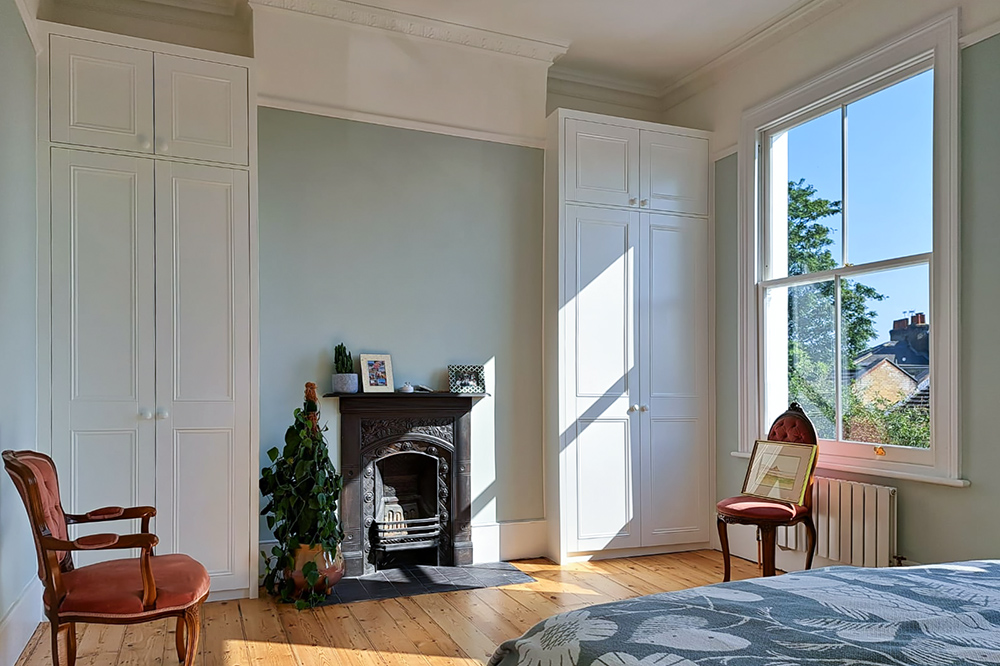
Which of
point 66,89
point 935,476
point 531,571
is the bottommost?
point 531,571

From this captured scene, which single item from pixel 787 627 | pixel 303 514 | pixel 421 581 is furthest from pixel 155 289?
pixel 787 627

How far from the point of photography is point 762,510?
3.74 m

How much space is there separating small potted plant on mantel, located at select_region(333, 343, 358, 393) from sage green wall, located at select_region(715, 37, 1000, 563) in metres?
2.96

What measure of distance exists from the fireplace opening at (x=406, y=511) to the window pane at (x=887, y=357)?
2422mm

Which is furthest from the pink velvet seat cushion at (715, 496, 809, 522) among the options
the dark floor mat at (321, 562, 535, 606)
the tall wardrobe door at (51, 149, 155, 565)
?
the tall wardrobe door at (51, 149, 155, 565)

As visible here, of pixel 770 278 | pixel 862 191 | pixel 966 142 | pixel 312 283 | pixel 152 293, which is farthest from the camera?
pixel 770 278

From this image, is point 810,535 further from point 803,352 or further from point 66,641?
point 66,641

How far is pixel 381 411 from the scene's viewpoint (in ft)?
13.9

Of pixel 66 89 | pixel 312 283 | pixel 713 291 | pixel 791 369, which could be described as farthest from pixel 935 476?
pixel 66 89

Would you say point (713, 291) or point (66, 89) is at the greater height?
point (66, 89)

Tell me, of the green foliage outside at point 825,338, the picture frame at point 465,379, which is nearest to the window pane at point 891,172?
the green foliage outside at point 825,338

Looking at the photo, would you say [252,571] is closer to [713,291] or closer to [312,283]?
[312,283]

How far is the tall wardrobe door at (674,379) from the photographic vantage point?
4785 mm

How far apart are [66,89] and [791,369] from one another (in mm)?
4213
